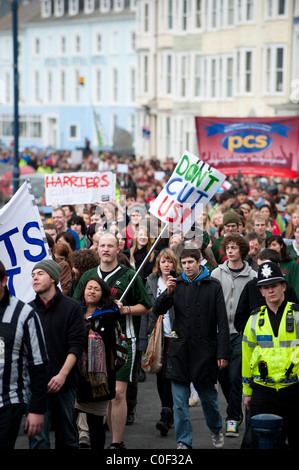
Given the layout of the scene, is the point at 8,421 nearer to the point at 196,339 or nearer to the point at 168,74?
the point at 196,339

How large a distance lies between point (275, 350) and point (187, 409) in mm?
1596

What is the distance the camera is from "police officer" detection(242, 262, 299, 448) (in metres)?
6.90

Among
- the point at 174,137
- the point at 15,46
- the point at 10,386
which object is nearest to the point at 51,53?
the point at 174,137

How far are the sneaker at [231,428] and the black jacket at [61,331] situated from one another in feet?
7.09

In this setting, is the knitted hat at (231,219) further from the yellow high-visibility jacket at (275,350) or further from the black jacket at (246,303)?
the yellow high-visibility jacket at (275,350)

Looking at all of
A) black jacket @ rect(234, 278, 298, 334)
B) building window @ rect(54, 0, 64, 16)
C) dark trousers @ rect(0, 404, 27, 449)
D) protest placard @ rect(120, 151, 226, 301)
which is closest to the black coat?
black jacket @ rect(234, 278, 298, 334)

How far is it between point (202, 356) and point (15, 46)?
51.0ft

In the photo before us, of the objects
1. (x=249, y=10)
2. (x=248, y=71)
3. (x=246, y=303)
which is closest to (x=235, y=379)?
(x=246, y=303)

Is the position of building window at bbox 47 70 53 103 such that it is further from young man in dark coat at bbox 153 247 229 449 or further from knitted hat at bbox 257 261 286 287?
knitted hat at bbox 257 261 286 287

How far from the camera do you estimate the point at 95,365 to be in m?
7.56

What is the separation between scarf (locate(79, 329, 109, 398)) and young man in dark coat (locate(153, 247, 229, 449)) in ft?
2.93

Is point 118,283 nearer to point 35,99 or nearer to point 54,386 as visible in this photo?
point 54,386

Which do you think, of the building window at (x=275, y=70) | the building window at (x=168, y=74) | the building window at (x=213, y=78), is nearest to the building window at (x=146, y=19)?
the building window at (x=168, y=74)

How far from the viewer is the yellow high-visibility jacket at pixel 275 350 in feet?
22.6
